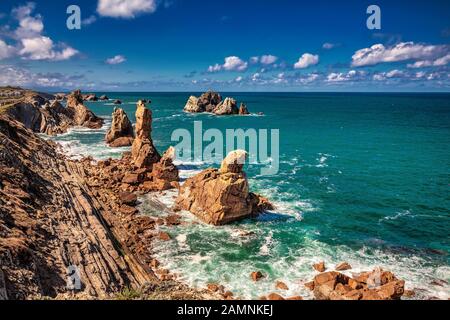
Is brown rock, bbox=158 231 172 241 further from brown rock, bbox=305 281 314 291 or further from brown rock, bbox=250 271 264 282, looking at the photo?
brown rock, bbox=305 281 314 291

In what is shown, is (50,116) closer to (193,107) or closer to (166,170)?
(166,170)

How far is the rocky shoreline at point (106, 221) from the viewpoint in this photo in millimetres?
21478

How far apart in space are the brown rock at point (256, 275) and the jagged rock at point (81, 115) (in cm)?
8607

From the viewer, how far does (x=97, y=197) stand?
4097 centimetres

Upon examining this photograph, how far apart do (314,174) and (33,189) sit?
42.0m

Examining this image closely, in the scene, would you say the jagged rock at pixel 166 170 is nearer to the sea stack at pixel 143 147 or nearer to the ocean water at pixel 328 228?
the sea stack at pixel 143 147

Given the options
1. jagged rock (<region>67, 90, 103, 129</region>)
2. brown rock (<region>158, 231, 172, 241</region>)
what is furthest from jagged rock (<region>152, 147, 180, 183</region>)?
jagged rock (<region>67, 90, 103, 129</region>)

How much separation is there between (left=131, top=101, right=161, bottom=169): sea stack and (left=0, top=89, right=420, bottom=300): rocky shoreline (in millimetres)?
177

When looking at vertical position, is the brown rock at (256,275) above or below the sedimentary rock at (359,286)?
below

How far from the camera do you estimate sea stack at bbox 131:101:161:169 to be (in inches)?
1967

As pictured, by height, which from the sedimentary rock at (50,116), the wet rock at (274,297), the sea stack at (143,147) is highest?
the sedimentary rock at (50,116)

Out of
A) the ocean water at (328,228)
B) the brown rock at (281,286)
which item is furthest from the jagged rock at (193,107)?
the brown rock at (281,286)

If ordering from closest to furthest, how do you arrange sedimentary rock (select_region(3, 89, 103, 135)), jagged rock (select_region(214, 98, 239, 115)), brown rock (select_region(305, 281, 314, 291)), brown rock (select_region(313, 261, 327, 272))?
1. brown rock (select_region(305, 281, 314, 291))
2. brown rock (select_region(313, 261, 327, 272))
3. sedimentary rock (select_region(3, 89, 103, 135))
4. jagged rock (select_region(214, 98, 239, 115))
